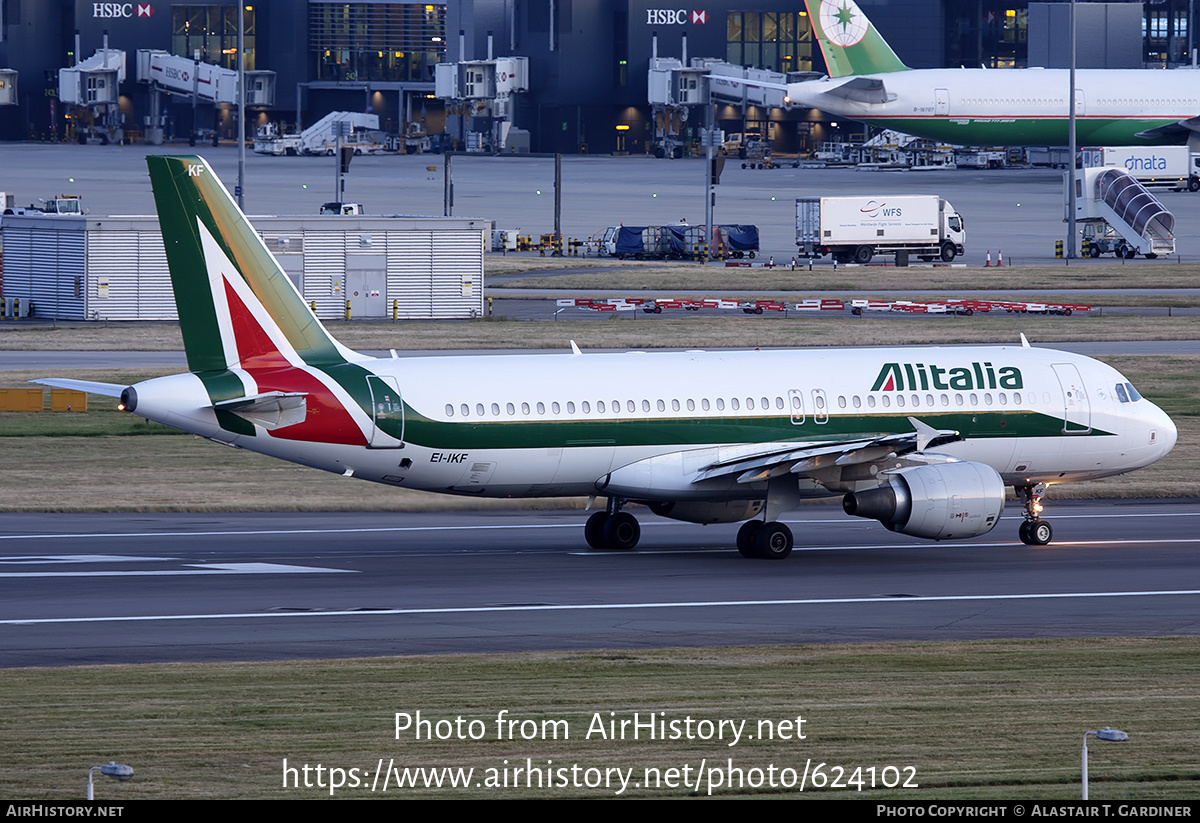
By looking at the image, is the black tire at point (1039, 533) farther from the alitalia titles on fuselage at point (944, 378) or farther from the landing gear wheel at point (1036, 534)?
the alitalia titles on fuselage at point (944, 378)

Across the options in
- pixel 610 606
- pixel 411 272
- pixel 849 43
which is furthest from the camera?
pixel 849 43

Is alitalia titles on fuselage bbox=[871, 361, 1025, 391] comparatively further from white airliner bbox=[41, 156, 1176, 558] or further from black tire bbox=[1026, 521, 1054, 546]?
black tire bbox=[1026, 521, 1054, 546]

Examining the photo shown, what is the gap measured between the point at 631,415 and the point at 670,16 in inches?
6361

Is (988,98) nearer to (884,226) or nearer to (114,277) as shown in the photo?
(884,226)

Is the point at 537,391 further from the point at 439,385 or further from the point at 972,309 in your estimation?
the point at 972,309

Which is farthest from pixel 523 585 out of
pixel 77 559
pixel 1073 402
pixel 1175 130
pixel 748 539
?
pixel 1175 130

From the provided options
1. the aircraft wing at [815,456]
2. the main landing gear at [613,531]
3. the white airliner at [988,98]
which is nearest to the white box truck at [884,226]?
the white airliner at [988,98]

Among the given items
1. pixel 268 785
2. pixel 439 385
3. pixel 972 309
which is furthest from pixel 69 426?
pixel 972 309

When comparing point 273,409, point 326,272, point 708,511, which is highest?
point 326,272

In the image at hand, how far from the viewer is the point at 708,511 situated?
3381 centimetres

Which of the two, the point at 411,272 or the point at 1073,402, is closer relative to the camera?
the point at 1073,402

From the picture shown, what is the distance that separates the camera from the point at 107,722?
17203mm

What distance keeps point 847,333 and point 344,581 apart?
4301 cm

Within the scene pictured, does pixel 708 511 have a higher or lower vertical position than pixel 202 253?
lower
